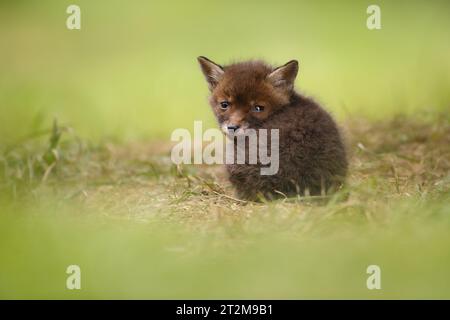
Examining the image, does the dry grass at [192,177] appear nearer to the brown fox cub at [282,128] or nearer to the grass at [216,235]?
the grass at [216,235]

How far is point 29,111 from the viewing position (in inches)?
512

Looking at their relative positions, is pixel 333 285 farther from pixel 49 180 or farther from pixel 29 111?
pixel 29 111

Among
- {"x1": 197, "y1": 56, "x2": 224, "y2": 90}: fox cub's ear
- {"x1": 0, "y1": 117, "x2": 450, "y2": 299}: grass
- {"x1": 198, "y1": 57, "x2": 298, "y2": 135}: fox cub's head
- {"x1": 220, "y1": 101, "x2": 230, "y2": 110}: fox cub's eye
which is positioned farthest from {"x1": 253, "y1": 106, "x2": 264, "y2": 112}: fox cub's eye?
{"x1": 0, "y1": 117, "x2": 450, "y2": 299}: grass

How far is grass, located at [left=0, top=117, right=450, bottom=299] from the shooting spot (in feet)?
18.0

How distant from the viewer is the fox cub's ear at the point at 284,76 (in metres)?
7.73

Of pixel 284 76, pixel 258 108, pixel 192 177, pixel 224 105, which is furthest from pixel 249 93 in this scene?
pixel 192 177

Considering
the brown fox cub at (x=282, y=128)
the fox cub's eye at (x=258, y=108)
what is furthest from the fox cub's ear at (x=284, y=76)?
the fox cub's eye at (x=258, y=108)

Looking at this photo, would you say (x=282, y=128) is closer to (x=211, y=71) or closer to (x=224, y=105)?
(x=224, y=105)

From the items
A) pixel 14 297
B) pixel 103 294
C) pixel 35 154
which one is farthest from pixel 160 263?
pixel 35 154

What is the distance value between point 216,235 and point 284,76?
2085 mm

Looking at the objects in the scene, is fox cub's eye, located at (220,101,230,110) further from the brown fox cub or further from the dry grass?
the dry grass

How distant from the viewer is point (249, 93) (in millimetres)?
7586

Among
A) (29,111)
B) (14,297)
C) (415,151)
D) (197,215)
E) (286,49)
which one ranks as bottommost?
(14,297)

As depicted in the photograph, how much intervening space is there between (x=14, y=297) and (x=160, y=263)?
1.13 meters
